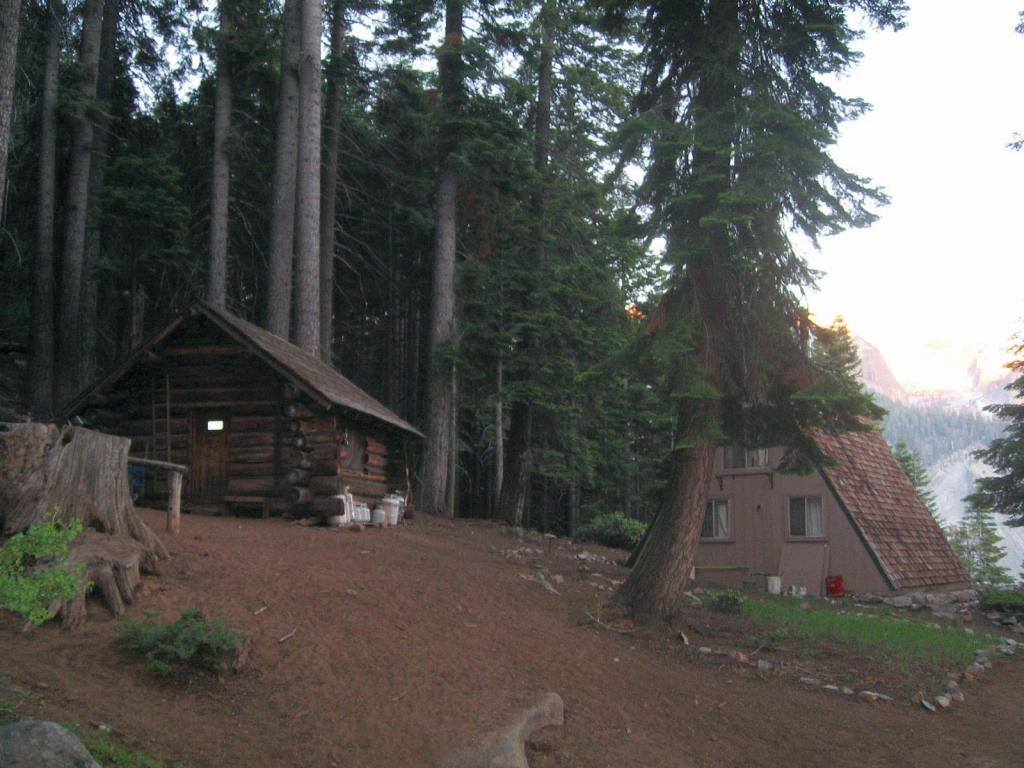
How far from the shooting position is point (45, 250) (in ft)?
70.3

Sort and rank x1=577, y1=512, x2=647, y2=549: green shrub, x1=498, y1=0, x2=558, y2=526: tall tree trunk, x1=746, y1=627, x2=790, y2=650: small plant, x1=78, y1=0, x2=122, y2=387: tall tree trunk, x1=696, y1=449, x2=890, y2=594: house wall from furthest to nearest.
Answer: x1=577, y1=512, x2=647, y2=549: green shrub < x1=498, y1=0, x2=558, y2=526: tall tree trunk < x1=78, y1=0, x2=122, y2=387: tall tree trunk < x1=696, y1=449, x2=890, y2=594: house wall < x1=746, y1=627, x2=790, y2=650: small plant

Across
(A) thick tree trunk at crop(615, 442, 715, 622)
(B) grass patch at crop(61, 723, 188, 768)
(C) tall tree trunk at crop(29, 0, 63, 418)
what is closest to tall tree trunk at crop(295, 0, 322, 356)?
(C) tall tree trunk at crop(29, 0, 63, 418)

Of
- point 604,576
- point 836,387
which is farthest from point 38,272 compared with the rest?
Answer: point 836,387

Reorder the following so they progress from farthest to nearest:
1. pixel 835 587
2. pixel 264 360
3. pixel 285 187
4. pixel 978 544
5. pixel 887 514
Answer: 1. pixel 978 544
2. pixel 887 514
3. pixel 285 187
4. pixel 835 587
5. pixel 264 360

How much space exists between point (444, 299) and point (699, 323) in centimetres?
1345

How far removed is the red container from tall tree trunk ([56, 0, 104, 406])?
64.8 ft

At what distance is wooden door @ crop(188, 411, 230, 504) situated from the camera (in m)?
17.3

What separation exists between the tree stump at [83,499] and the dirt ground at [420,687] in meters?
0.35

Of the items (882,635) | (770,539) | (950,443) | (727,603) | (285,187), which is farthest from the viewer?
(950,443)

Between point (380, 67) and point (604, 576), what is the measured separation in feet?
62.4

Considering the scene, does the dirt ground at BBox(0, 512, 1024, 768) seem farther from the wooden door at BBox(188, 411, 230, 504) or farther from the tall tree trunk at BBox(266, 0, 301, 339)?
the tall tree trunk at BBox(266, 0, 301, 339)

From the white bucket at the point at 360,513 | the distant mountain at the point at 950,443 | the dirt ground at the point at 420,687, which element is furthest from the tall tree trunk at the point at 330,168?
the distant mountain at the point at 950,443

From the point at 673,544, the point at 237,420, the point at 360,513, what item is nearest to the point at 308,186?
the point at 237,420

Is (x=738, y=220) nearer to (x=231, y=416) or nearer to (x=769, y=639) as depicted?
(x=769, y=639)
